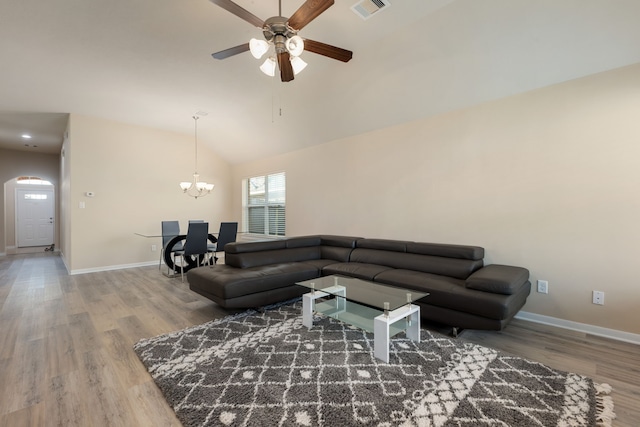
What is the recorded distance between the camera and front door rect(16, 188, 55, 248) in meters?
8.04

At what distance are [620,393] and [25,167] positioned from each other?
1181 centimetres

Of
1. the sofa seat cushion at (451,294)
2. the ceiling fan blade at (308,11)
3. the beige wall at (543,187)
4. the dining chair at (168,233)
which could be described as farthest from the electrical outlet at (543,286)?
the dining chair at (168,233)

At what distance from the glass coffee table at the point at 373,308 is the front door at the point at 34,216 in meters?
10.1

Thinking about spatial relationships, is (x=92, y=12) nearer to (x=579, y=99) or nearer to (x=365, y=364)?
(x=365, y=364)

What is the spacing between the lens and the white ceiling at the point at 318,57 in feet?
7.69

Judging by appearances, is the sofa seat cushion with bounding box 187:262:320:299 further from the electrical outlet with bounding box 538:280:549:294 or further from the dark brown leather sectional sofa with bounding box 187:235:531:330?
the electrical outlet with bounding box 538:280:549:294

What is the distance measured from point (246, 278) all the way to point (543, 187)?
10.5ft

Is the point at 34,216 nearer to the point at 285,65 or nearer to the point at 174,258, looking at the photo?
the point at 174,258

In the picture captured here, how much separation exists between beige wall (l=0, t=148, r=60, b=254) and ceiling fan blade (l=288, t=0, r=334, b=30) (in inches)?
380

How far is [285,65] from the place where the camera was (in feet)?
7.50

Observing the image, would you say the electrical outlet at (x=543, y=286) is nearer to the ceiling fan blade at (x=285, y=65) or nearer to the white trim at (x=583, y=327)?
the white trim at (x=583, y=327)

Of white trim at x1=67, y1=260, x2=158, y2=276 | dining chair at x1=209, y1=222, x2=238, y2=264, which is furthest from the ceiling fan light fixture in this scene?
white trim at x1=67, y1=260, x2=158, y2=276

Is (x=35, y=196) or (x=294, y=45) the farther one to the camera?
(x=35, y=196)

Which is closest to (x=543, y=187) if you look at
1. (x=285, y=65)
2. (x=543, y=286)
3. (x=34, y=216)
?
(x=543, y=286)
